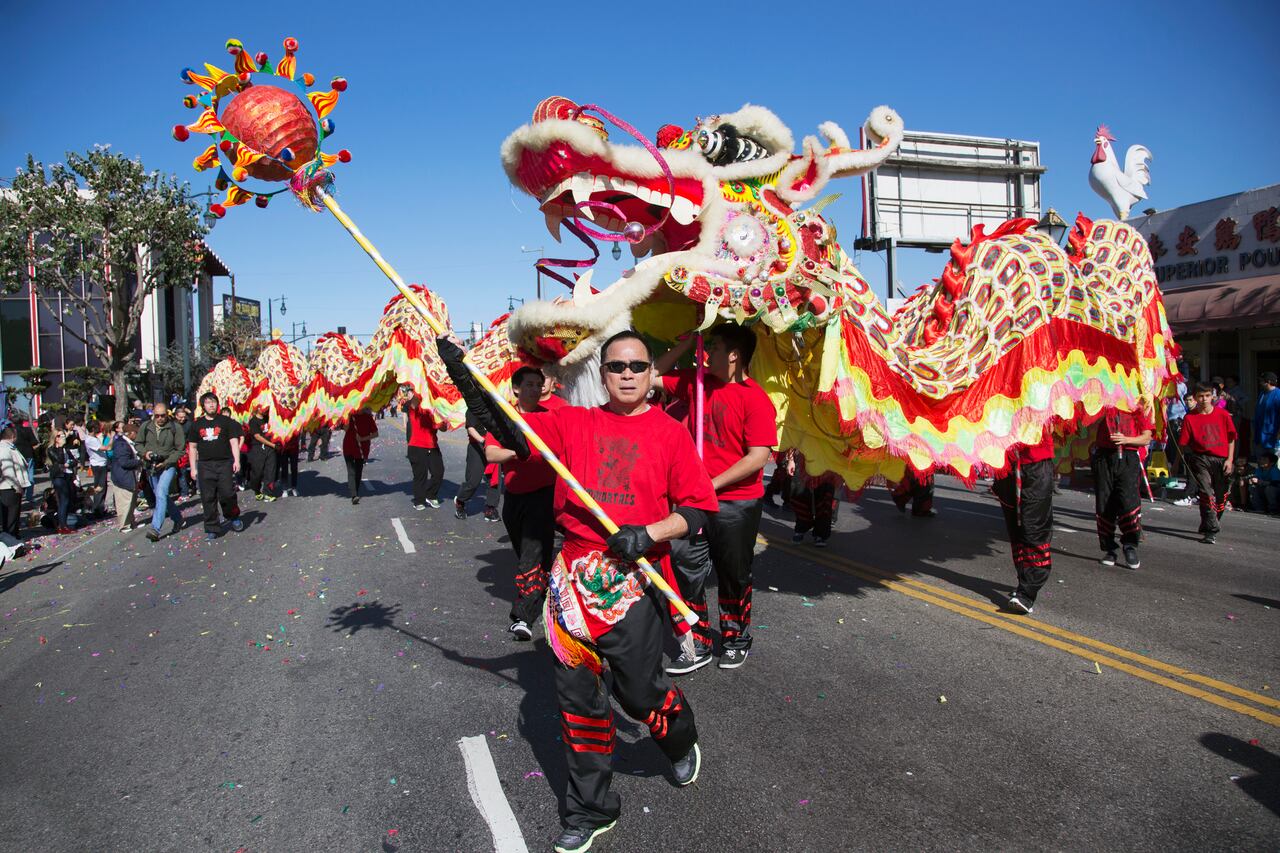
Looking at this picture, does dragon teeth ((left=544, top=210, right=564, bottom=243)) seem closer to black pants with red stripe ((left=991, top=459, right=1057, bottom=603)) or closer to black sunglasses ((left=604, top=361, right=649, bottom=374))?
black sunglasses ((left=604, top=361, right=649, bottom=374))

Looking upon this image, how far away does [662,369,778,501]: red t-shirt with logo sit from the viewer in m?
4.32

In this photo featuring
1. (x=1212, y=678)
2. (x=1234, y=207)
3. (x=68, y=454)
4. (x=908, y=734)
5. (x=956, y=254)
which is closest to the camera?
(x=908, y=734)

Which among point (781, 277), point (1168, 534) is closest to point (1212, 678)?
point (781, 277)

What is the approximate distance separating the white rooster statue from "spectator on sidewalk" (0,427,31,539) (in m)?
12.3

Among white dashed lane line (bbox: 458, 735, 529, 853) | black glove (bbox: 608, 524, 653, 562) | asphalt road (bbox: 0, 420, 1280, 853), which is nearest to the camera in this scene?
black glove (bbox: 608, 524, 653, 562)

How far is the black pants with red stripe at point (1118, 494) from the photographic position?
259 inches

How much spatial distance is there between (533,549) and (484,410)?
229cm

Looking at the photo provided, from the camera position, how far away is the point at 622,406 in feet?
9.37

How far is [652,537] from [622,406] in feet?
1.65

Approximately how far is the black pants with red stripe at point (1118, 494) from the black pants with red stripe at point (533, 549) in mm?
4758

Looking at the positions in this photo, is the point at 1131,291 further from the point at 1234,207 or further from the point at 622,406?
the point at 1234,207

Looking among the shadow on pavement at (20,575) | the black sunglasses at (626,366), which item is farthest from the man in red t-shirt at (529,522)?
the shadow on pavement at (20,575)

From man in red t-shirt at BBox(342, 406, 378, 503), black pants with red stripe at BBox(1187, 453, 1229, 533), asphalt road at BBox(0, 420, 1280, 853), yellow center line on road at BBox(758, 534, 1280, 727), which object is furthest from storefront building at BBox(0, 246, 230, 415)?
black pants with red stripe at BBox(1187, 453, 1229, 533)

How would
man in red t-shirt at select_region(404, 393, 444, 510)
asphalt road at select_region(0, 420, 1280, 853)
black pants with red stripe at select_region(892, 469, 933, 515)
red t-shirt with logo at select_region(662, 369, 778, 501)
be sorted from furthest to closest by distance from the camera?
man in red t-shirt at select_region(404, 393, 444, 510)
black pants with red stripe at select_region(892, 469, 933, 515)
red t-shirt with logo at select_region(662, 369, 778, 501)
asphalt road at select_region(0, 420, 1280, 853)
